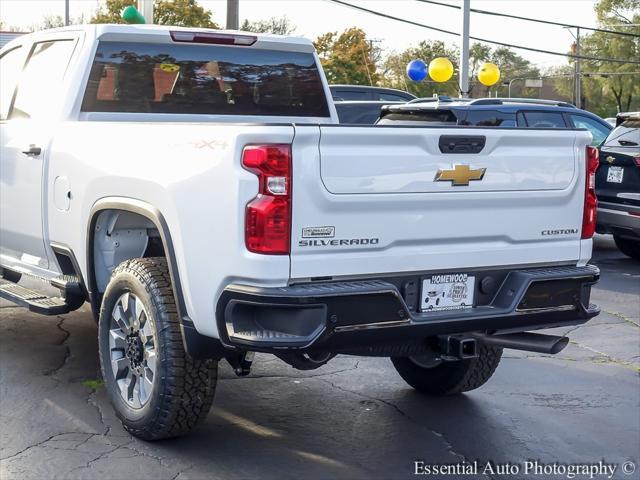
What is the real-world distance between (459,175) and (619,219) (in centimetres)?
671

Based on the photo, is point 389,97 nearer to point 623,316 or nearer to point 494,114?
point 494,114

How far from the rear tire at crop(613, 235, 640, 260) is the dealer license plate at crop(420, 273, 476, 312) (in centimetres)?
745

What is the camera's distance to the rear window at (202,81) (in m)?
6.15

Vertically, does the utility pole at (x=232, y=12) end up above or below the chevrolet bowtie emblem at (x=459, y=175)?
above

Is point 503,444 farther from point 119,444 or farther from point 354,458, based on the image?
point 119,444

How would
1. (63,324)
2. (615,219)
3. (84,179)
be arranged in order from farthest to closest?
(615,219) → (63,324) → (84,179)

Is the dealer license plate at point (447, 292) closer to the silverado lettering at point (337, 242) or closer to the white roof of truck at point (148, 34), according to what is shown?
the silverado lettering at point (337, 242)

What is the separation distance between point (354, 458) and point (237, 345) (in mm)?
1027

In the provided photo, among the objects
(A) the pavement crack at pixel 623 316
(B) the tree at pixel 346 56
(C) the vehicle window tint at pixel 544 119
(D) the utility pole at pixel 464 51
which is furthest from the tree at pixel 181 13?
(A) the pavement crack at pixel 623 316

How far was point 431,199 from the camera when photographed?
4.57 metres

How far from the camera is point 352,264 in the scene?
14.3ft

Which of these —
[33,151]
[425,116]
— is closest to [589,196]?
[33,151]

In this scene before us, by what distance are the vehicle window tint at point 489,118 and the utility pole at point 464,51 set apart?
1377 cm

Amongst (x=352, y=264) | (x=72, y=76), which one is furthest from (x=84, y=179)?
(x=352, y=264)
